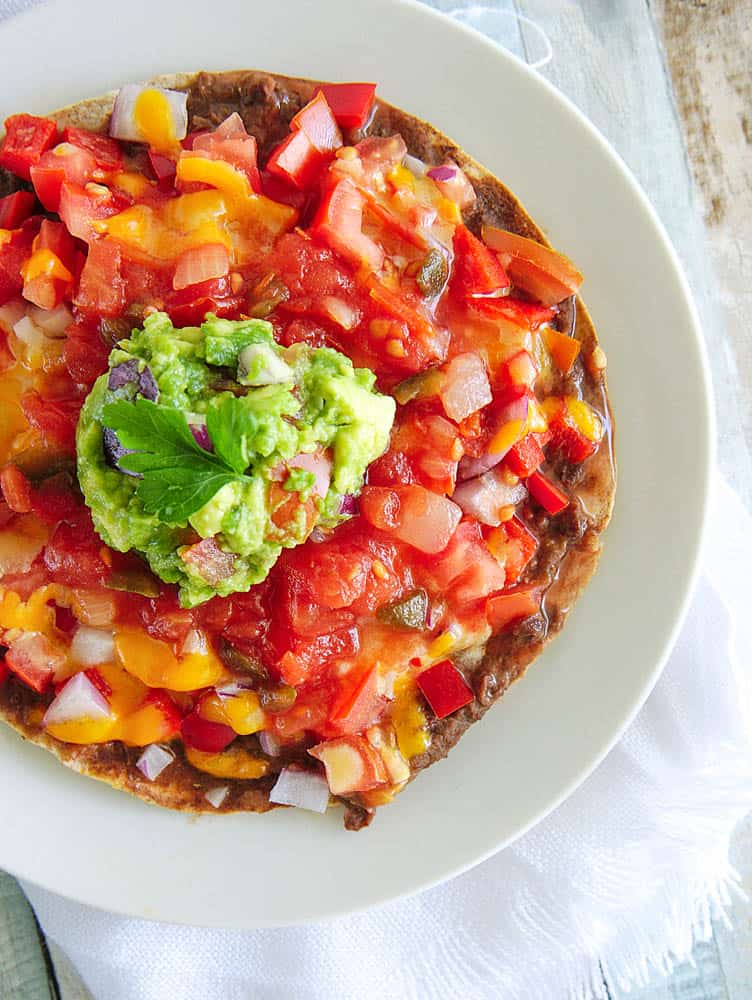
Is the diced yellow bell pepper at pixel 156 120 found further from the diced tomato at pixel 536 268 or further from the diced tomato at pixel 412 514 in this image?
the diced tomato at pixel 412 514

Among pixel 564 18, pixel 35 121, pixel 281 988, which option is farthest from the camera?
pixel 564 18

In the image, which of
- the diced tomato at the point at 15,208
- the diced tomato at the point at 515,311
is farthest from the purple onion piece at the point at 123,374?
the diced tomato at the point at 515,311

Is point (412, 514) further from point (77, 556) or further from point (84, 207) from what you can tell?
point (84, 207)

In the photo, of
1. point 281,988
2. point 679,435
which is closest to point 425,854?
point 281,988

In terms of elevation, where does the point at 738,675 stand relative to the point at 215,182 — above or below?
below

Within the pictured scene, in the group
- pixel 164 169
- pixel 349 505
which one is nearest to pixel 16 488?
pixel 349 505

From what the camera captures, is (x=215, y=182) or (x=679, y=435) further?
(x=679, y=435)

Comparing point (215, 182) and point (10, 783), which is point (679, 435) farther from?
point (10, 783)

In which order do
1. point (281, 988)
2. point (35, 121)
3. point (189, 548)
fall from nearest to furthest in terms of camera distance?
point (189, 548), point (35, 121), point (281, 988)

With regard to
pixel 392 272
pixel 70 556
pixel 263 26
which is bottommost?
pixel 70 556
